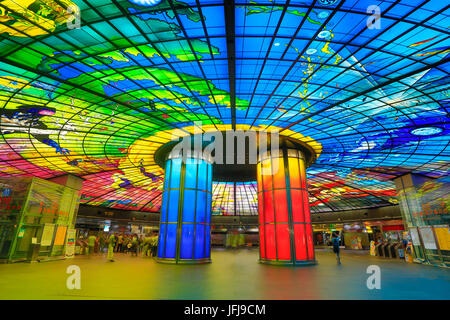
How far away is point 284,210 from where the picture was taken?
2144 centimetres

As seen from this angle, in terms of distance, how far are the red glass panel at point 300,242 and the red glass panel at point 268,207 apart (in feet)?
7.87

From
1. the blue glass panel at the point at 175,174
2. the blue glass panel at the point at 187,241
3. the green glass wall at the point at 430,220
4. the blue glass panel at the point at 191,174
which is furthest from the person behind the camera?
the blue glass panel at the point at 175,174

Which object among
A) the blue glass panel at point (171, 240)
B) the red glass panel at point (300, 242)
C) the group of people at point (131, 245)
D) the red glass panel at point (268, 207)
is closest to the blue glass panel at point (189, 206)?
the blue glass panel at point (171, 240)

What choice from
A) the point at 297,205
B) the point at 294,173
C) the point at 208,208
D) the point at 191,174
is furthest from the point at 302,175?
the point at 191,174

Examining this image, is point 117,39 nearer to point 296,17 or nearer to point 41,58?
point 41,58

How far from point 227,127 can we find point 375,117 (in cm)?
1274

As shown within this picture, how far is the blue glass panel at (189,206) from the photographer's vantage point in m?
22.0

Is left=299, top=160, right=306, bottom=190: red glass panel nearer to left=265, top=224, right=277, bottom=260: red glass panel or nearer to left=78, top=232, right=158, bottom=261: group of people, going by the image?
left=265, top=224, right=277, bottom=260: red glass panel

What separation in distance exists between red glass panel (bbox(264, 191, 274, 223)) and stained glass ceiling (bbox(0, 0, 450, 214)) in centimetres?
658

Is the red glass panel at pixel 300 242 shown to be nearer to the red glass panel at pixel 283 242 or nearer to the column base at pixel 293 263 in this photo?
the column base at pixel 293 263

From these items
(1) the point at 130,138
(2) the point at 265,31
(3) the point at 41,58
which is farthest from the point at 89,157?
(2) the point at 265,31

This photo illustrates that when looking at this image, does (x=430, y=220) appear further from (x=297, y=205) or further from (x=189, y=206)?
(x=189, y=206)

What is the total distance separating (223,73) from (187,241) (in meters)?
14.8

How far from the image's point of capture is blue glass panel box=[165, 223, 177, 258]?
21078 mm
